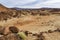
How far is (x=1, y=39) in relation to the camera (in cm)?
759

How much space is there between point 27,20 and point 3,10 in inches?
145

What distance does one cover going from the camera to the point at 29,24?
15320 millimetres

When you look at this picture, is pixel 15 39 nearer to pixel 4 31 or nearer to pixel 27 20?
pixel 4 31

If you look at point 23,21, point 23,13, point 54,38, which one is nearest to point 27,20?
point 23,21

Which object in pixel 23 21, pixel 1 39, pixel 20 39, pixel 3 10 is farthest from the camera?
pixel 3 10

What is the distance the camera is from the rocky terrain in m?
9.19

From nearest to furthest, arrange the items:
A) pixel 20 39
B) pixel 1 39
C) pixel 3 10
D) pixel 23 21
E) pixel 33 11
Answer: pixel 1 39, pixel 20 39, pixel 23 21, pixel 3 10, pixel 33 11

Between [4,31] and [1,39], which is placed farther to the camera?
[4,31]

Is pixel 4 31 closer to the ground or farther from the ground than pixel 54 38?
farther from the ground

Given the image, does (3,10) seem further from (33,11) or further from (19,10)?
(33,11)

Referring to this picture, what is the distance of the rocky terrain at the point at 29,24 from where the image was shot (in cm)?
919

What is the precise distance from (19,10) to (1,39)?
1272 cm

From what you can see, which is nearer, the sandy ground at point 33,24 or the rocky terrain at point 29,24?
the rocky terrain at point 29,24

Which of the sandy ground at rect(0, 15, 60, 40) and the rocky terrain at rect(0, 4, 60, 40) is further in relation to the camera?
the sandy ground at rect(0, 15, 60, 40)
